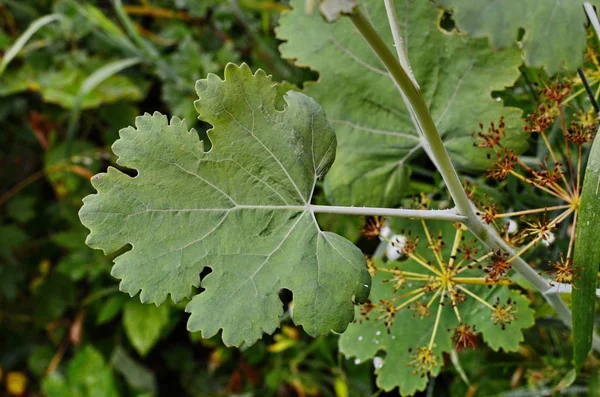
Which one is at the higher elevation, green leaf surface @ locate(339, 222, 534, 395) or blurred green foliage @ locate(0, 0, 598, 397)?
green leaf surface @ locate(339, 222, 534, 395)

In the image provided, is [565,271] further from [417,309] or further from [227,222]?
[227,222]

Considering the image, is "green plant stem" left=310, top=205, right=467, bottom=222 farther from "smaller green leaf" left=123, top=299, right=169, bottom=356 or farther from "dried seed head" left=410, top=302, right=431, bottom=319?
"smaller green leaf" left=123, top=299, right=169, bottom=356

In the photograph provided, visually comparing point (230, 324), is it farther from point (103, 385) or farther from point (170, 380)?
point (170, 380)

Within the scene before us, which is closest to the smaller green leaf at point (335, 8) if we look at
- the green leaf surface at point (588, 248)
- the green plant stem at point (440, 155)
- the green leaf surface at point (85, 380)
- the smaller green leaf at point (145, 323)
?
the green plant stem at point (440, 155)

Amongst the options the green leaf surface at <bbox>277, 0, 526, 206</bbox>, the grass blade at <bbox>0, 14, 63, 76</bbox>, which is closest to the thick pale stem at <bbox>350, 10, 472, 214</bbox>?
the green leaf surface at <bbox>277, 0, 526, 206</bbox>

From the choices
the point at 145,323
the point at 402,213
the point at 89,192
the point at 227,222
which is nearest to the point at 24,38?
the point at 89,192

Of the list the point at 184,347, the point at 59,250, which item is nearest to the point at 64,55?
the point at 59,250

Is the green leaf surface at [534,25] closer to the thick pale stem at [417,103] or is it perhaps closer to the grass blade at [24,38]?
the thick pale stem at [417,103]

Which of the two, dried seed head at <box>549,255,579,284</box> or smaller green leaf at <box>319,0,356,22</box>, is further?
dried seed head at <box>549,255,579,284</box>
